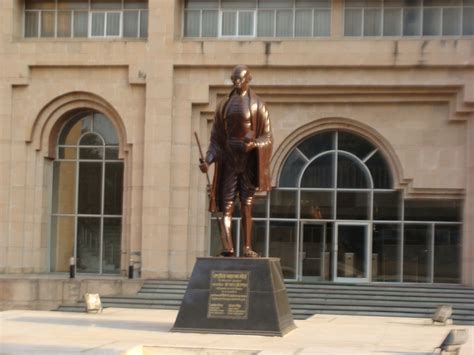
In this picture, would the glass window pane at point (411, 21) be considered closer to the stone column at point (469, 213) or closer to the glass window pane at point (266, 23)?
the stone column at point (469, 213)

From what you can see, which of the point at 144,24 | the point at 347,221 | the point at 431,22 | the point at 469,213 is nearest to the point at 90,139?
the point at 144,24

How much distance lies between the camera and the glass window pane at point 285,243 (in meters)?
31.9

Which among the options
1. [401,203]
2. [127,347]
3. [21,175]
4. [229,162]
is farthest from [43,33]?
[127,347]

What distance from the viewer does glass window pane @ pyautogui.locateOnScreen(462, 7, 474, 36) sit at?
101ft

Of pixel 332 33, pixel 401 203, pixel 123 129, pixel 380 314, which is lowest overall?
pixel 380 314

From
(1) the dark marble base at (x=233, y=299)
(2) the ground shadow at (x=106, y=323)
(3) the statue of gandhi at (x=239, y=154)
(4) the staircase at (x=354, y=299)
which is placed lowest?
(4) the staircase at (x=354, y=299)

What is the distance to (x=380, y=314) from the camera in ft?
85.9

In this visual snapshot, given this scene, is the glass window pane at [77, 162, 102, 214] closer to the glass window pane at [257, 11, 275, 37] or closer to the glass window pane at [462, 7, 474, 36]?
the glass window pane at [257, 11, 275, 37]

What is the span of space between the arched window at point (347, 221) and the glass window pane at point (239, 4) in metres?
4.86

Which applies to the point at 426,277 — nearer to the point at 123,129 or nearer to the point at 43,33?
the point at 123,129

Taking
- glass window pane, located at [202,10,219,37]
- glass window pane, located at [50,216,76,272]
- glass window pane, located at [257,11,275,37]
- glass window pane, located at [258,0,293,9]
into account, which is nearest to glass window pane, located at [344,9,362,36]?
glass window pane, located at [258,0,293,9]

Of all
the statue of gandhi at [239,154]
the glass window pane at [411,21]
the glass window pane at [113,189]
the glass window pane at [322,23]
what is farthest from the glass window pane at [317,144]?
the statue of gandhi at [239,154]

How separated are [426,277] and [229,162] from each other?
51.2ft

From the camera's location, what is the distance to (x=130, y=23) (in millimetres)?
32438
